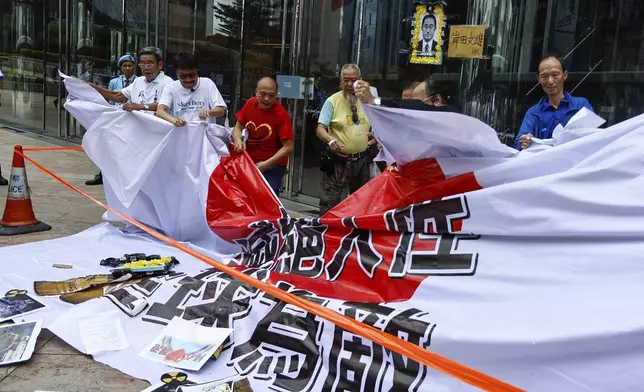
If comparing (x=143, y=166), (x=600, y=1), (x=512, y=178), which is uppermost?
(x=600, y=1)

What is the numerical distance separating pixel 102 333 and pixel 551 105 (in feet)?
10.3

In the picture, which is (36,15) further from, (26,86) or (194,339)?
(194,339)

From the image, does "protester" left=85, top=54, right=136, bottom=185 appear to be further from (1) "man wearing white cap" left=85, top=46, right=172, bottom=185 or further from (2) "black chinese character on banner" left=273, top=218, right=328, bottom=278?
(2) "black chinese character on banner" left=273, top=218, right=328, bottom=278

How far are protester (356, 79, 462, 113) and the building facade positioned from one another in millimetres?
1964

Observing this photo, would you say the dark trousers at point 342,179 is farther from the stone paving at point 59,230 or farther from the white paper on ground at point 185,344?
the white paper on ground at point 185,344

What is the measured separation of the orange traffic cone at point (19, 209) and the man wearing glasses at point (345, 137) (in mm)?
2743

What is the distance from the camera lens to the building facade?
5008 millimetres

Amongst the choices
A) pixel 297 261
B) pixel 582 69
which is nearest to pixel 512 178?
pixel 297 261

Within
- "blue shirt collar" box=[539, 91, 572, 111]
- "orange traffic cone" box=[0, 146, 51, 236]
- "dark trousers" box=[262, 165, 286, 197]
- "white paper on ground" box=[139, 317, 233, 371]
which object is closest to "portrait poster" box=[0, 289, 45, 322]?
"white paper on ground" box=[139, 317, 233, 371]

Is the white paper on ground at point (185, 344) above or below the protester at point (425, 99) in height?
below

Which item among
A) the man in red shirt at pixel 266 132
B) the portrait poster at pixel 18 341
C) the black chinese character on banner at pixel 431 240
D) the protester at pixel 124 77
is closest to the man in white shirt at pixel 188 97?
the man in red shirt at pixel 266 132

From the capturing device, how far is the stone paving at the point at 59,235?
9.21 feet

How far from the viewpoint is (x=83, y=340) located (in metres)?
3.18

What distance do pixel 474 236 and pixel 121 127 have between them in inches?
144
